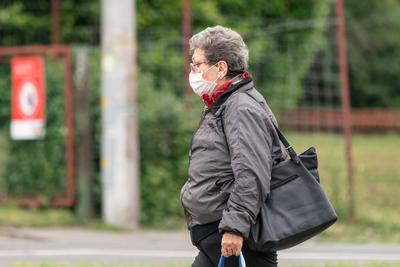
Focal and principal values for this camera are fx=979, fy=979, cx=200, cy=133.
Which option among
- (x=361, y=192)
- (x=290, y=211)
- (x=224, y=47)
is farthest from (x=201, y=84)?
(x=361, y=192)

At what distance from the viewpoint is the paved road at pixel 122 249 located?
31.9 ft

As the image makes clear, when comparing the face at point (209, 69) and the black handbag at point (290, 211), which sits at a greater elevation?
the face at point (209, 69)

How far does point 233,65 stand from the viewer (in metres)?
4.88

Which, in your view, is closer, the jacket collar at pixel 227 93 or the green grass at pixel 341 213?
the jacket collar at pixel 227 93

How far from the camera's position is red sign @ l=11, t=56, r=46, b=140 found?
12805mm

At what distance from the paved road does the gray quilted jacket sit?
434 centimetres

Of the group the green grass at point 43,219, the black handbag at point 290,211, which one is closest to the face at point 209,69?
the black handbag at point 290,211

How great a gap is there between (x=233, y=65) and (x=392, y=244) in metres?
7.07

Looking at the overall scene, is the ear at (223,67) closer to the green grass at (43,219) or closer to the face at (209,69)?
the face at (209,69)

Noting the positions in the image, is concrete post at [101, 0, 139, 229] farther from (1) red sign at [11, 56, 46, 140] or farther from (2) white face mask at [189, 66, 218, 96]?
(2) white face mask at [189, 66, 218, 96]

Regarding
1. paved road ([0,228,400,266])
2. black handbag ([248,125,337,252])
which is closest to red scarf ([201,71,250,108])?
black handbag ([248,125,337,252])

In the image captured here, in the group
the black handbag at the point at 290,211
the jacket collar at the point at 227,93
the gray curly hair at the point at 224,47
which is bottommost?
the black handbag at the point at 290,211

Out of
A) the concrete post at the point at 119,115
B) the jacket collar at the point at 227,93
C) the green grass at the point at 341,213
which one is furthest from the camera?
the concrete post at the point at 119,115

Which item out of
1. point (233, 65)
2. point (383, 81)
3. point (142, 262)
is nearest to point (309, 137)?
point (142, 262)
